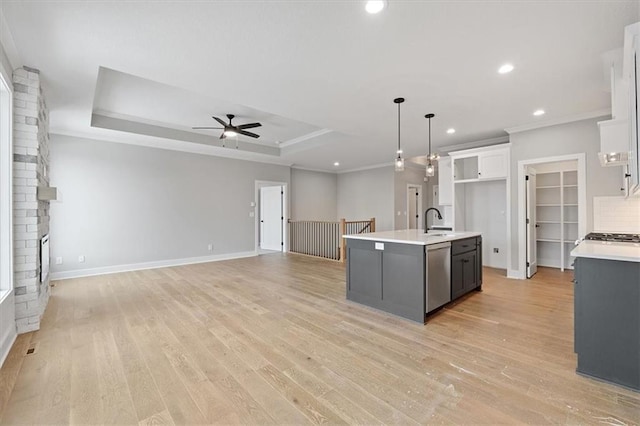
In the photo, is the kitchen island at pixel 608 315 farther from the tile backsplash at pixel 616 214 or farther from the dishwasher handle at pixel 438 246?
the tile backsplash at pixel 616 214

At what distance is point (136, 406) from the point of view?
5.75 feet

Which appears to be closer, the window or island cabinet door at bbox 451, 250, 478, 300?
the window

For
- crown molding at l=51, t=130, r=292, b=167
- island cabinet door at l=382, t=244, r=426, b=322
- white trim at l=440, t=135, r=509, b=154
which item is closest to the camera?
island cabinet door at l=382, t=244, r=426, b=322

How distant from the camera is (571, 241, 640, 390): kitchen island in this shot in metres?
1.90

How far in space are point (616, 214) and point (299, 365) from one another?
4.84 metres

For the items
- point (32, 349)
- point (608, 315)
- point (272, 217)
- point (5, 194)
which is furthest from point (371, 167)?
point (32, 349)

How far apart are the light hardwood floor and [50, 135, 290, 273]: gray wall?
1.86m

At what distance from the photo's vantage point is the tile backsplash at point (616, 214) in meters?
3.85

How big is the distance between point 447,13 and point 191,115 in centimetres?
428

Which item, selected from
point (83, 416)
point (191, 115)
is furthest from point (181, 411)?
point (191, 115)

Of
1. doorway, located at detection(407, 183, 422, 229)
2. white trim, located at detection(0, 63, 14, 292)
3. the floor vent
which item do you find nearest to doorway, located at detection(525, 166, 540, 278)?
doorway, located at detection(407, 183, 422, 229)

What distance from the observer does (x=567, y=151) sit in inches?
175

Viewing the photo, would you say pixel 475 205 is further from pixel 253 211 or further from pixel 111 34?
pixel 111 34

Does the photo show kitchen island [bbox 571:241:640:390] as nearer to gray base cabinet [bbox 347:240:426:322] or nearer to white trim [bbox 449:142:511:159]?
gray base cabinet [bbox 347:240:426:322]
